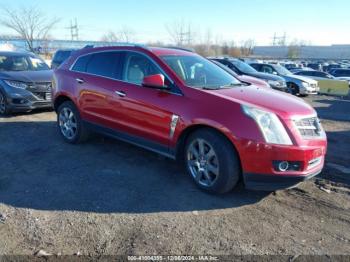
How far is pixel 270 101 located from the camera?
13.4 ft

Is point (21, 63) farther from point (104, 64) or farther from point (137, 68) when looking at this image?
point (137, 68)

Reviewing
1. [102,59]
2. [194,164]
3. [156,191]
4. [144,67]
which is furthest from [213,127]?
[102,59]

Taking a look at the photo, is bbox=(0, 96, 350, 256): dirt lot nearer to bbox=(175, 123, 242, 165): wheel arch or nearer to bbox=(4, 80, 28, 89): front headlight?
bbox=(175, 123, 242, 165): wheel arch

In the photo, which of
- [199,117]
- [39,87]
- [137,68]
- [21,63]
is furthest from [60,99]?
[21,63]

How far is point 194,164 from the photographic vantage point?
169 inches

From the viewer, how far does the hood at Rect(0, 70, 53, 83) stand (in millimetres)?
8345

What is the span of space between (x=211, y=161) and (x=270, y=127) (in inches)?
32.8

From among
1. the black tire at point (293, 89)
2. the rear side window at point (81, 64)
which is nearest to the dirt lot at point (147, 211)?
the rear side window at point (81, 64)

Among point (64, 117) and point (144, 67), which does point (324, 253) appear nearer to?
point (144, 67)

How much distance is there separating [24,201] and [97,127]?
6.51ft

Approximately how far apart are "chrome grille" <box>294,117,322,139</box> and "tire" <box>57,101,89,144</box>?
368 cm

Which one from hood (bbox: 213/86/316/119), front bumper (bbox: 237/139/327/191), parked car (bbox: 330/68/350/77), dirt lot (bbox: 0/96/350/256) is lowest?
parked car (bbox: 330/68/350/77)

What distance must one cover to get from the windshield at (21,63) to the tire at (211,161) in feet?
22.7

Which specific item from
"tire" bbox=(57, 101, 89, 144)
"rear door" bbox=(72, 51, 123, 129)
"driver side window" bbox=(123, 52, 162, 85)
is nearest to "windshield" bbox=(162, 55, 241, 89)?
"driver side window" bbox=(123, 52, 162, 85)
